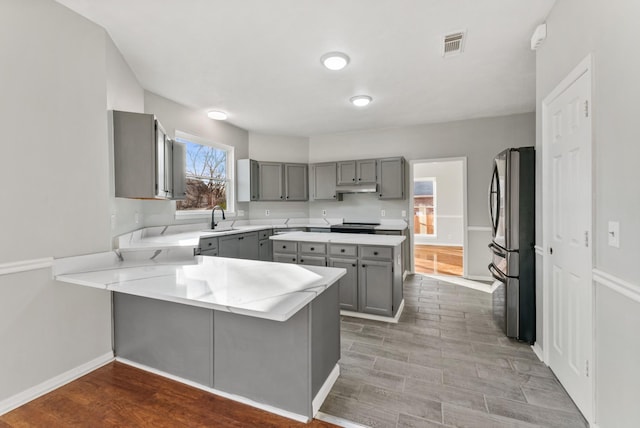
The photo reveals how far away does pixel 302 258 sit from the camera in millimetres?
3297

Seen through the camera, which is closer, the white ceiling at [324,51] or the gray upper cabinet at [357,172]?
the white ceiling at [324,51]

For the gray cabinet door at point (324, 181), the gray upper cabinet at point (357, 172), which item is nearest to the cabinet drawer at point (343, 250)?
the gray upper cabinet at point (357, 172)

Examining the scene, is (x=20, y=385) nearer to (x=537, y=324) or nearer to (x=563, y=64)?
(x=537, y=324)

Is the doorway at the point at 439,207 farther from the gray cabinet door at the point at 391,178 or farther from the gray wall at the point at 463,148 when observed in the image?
the gray cabinet door at the point at 391,178

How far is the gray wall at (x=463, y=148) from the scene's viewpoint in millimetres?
4496

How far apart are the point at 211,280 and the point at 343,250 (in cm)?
168

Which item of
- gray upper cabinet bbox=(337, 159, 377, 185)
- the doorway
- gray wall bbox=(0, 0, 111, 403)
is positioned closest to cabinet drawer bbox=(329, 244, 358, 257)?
gray wall bbox=(0, 0, 111, 403)

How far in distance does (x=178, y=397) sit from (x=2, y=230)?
4.90 feet

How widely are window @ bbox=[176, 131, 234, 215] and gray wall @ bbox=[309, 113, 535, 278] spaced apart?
2.22m

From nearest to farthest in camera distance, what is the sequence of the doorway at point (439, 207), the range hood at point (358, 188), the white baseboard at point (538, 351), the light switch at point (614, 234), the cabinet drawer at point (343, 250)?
the light switch at point (614, 234) < the white baseboard at point (538, 351) < the cabinet drawer at point (343, 250) < the range hood at point (358, 188) < the doorway at point (439, 207)

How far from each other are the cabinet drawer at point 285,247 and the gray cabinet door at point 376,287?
2.73 feet

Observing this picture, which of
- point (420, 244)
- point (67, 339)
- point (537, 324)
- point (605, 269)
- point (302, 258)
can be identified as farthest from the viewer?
point (420, 244)

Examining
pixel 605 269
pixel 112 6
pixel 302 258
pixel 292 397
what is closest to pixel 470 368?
pixel 605 269

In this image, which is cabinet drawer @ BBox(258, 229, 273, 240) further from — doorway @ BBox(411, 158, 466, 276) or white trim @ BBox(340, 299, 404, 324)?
doorway @ BBox(411, 158, 466, 276)
